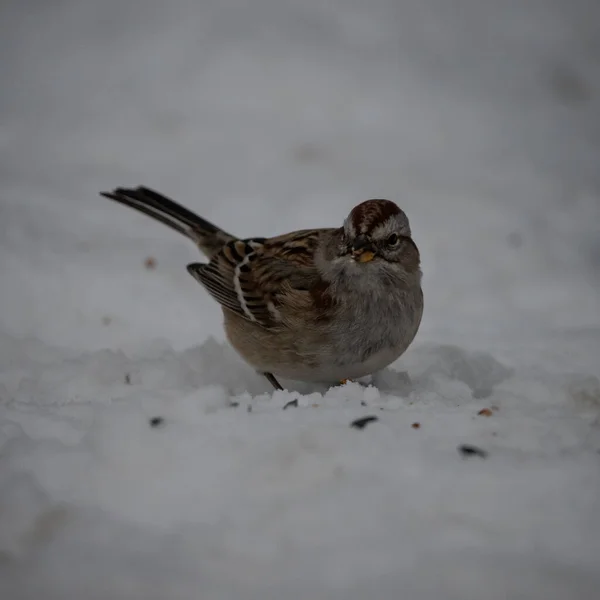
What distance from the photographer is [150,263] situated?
16.4ft

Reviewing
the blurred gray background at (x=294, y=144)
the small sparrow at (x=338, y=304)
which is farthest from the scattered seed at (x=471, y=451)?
the blurred gray background at (x=294, y=144)

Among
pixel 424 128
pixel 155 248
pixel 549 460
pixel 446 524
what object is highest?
pixel 424 128

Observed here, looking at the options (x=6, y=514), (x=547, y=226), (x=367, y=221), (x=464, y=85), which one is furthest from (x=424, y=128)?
(x=6, y=514)

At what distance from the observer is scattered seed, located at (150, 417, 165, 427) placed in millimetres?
2752

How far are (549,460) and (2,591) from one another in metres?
1.61

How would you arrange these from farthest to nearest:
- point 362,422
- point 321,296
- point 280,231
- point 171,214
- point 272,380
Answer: point 280,231 → point 171,214 → point 272,380 → point 321,296 → point 362,422

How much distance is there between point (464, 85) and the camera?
687 centimetres

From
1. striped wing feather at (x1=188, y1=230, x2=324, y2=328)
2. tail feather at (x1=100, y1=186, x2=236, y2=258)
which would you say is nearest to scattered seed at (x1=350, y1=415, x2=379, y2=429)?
striped wing feather at (x1=188, y1=230, x2=324, y2=328)

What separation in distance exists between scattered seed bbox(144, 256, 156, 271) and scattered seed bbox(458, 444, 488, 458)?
9.29 ft

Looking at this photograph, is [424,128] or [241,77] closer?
[424,128]

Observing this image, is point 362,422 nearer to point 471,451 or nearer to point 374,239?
point 471,451

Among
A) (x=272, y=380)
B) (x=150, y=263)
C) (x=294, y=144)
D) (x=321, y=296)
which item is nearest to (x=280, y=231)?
(x=150, y=263)

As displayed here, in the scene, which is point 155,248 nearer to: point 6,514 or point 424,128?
point 424,128

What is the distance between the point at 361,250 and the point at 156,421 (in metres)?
1.14
